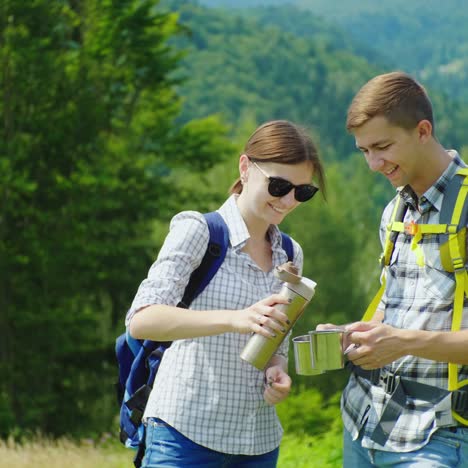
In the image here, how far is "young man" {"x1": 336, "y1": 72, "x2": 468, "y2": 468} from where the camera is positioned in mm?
2625

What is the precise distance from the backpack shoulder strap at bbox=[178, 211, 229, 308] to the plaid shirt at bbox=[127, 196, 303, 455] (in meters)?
0.02

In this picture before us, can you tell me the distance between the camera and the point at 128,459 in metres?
8.62

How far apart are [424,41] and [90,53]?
161 meters

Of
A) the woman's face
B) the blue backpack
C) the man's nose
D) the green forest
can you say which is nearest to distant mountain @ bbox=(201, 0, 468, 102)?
the green forest

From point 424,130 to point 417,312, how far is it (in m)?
0.55

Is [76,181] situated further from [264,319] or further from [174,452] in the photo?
[264,319]

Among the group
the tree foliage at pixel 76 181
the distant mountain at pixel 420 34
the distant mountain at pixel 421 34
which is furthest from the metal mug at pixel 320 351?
the distant mountain at pixel 421 34

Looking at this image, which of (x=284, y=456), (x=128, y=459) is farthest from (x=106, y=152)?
(x=284, y=456)

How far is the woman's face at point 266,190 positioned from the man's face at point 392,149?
0.29 metres

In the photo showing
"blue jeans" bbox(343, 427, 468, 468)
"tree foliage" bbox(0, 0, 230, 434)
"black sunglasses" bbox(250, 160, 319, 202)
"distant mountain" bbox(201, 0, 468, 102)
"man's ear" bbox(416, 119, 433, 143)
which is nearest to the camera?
"blue jeans" bbox(343, 427, 468, 468)

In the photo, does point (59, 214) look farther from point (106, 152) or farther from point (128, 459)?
point (128, 459)

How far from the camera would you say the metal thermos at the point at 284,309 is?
8.72 feet

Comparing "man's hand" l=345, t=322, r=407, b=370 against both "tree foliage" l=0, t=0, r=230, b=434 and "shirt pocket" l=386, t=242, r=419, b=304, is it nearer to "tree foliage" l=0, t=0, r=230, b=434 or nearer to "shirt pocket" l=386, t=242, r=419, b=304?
"shirt pocket" l=386, t=242, r=419, b=304

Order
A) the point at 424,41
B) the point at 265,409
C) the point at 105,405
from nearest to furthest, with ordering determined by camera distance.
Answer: the point at 265,409, the point at 105,405, the point at 424,41
